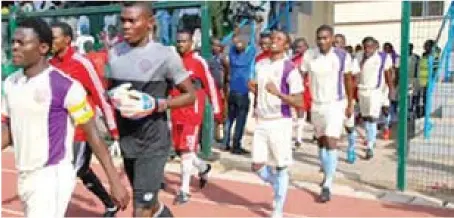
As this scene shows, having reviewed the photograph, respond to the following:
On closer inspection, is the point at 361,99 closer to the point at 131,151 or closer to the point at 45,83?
the point at 131,151

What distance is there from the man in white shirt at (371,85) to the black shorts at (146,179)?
616cm

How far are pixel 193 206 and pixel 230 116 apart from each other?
4092mm

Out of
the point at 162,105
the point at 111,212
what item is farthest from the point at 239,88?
the point at 162,105

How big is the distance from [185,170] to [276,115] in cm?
139

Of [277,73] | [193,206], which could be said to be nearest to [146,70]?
[277,73]

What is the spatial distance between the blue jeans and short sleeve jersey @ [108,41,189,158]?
6.09m

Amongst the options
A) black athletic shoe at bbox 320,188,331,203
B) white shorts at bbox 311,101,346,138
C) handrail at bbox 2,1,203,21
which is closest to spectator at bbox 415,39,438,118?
white shorts at bbox 311,101,346,138

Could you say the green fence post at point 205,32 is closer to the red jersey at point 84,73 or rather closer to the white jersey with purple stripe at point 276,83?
the white jersey with purple stripe at point 276,83

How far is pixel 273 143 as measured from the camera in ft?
23.2

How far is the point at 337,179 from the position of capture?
9.27 meters

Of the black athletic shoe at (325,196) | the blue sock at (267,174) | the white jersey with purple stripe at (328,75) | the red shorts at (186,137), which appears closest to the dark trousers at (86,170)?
the red shorts at (186,137)

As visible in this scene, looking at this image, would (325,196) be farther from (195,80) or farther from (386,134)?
(386,134)

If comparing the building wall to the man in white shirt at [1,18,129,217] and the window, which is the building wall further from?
the man in white shirt at [1,18,129,217]

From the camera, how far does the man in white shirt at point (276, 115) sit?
274 inches
